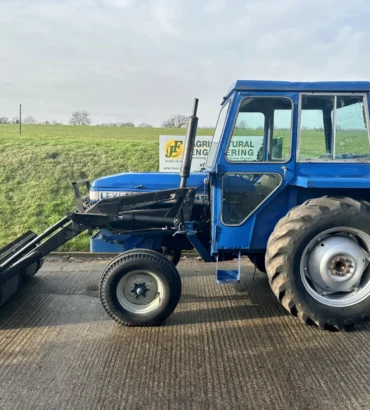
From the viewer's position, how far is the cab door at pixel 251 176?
4.15m

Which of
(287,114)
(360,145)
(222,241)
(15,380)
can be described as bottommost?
(15,380)

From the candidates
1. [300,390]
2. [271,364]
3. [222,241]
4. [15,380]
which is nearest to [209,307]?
[222,241]

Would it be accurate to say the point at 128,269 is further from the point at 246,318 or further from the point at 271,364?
the point at 271,364

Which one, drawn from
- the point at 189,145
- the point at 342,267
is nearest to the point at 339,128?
the point at 342,267

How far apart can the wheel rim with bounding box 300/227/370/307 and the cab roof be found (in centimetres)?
137

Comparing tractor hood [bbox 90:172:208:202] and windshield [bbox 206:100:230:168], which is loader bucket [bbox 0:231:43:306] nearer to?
tractor hood [bbox 90:172:208:202]

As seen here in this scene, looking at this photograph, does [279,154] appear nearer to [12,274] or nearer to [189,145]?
[189,145]

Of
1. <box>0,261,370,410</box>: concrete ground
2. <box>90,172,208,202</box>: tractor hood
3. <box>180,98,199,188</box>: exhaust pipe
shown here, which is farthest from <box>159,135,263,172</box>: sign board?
<box>0,261,370,410</box>: concrete ground

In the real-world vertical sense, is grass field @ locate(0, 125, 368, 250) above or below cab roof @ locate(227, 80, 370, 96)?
below

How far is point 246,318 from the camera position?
4.25 m

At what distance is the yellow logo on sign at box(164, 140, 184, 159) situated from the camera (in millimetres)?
9664

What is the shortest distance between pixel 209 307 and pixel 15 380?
2.09m

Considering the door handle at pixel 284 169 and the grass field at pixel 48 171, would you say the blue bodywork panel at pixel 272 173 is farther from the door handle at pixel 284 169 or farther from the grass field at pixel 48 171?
the grass field at pixel 48 171

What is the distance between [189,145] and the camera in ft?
14.0
